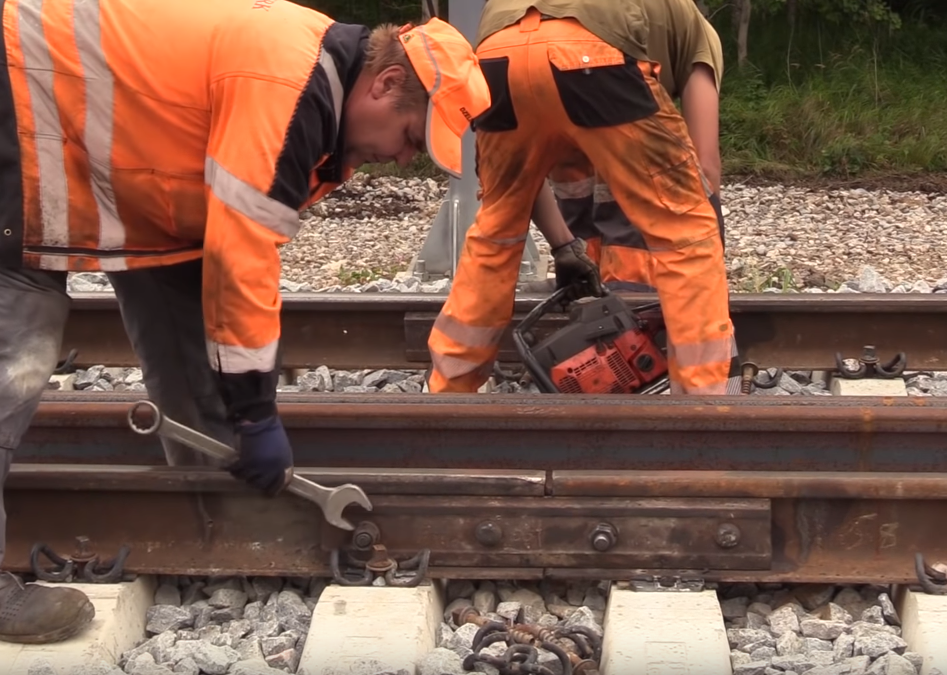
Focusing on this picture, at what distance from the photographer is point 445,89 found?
287 centimetres

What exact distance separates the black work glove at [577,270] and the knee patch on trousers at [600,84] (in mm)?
731

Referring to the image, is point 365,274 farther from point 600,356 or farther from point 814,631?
point 814,631

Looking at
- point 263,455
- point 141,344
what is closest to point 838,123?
point 141,344

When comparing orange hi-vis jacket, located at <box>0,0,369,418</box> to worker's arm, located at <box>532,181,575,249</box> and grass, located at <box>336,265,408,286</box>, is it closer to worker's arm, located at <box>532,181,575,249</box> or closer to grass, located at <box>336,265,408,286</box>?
worker's arm, located at <box>532,181,575,249</box>

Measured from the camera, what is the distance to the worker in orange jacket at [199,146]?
9.27 feet

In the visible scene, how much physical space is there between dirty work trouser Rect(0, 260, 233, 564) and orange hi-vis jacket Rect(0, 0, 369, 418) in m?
0.13

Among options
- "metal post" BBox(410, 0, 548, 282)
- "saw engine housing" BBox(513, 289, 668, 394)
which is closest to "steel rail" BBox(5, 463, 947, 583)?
"saw engine housing" BBox(513, 289, 668, 394)

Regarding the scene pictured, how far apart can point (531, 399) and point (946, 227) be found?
5.51m

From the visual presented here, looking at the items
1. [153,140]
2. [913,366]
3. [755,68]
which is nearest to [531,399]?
[153,140]

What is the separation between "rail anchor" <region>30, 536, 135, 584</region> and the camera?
350cm

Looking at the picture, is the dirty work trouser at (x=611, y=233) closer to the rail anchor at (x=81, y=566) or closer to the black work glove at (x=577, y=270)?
the black work glove at (x=577, y=270)

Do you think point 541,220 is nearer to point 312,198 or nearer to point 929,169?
point 312,198

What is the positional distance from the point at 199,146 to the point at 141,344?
0.91 meters

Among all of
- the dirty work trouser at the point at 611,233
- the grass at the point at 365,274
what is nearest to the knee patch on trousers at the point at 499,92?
the dirty work trouser at the point at 611,233
